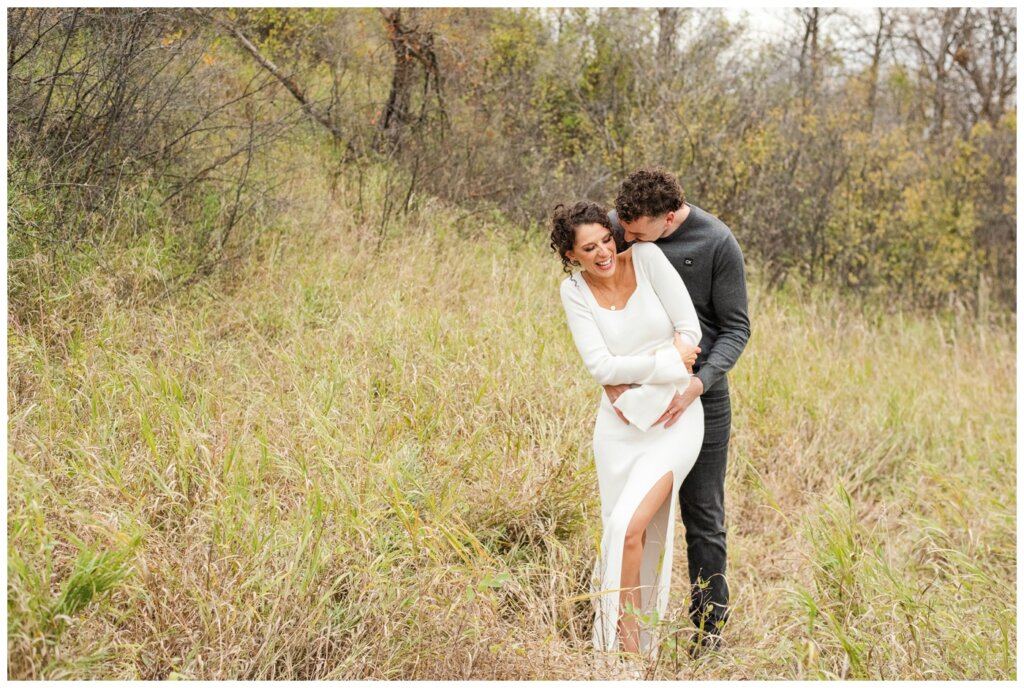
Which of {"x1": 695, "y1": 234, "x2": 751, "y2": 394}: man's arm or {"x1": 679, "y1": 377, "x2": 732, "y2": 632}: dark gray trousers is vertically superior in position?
{"x1": 695, "y1": 234, "x2": 751, "y2": 394}: man's arm

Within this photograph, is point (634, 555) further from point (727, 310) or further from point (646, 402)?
point (727, 310)

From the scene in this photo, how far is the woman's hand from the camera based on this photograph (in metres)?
3.02

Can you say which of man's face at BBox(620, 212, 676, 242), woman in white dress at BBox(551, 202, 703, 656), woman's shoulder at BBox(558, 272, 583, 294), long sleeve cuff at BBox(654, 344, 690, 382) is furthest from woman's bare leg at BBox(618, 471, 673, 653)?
man's face at BBox(620, 212, 676, 242)

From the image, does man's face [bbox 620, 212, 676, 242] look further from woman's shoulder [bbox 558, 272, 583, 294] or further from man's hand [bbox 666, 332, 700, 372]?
man's hand [bbox 666, 332, 700, 372]

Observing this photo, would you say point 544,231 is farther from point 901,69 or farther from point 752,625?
point 901,69

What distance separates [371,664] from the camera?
2852 millimetres

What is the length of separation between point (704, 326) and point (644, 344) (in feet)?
1.11

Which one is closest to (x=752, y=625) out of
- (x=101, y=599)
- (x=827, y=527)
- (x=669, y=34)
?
(x=827, y=527)

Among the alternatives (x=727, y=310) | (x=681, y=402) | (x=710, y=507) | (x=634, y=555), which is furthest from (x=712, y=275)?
(x=634, y=555)

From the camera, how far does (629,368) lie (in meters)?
2.99

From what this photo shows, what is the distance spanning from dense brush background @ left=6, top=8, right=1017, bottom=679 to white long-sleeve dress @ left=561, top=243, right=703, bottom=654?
0.31 m

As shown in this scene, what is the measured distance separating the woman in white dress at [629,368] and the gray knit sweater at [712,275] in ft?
0.38

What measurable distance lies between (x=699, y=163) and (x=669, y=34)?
5.92ft

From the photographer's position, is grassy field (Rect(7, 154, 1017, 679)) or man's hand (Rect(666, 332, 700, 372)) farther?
man's hand (Rect(666, 332, 700, 372))
